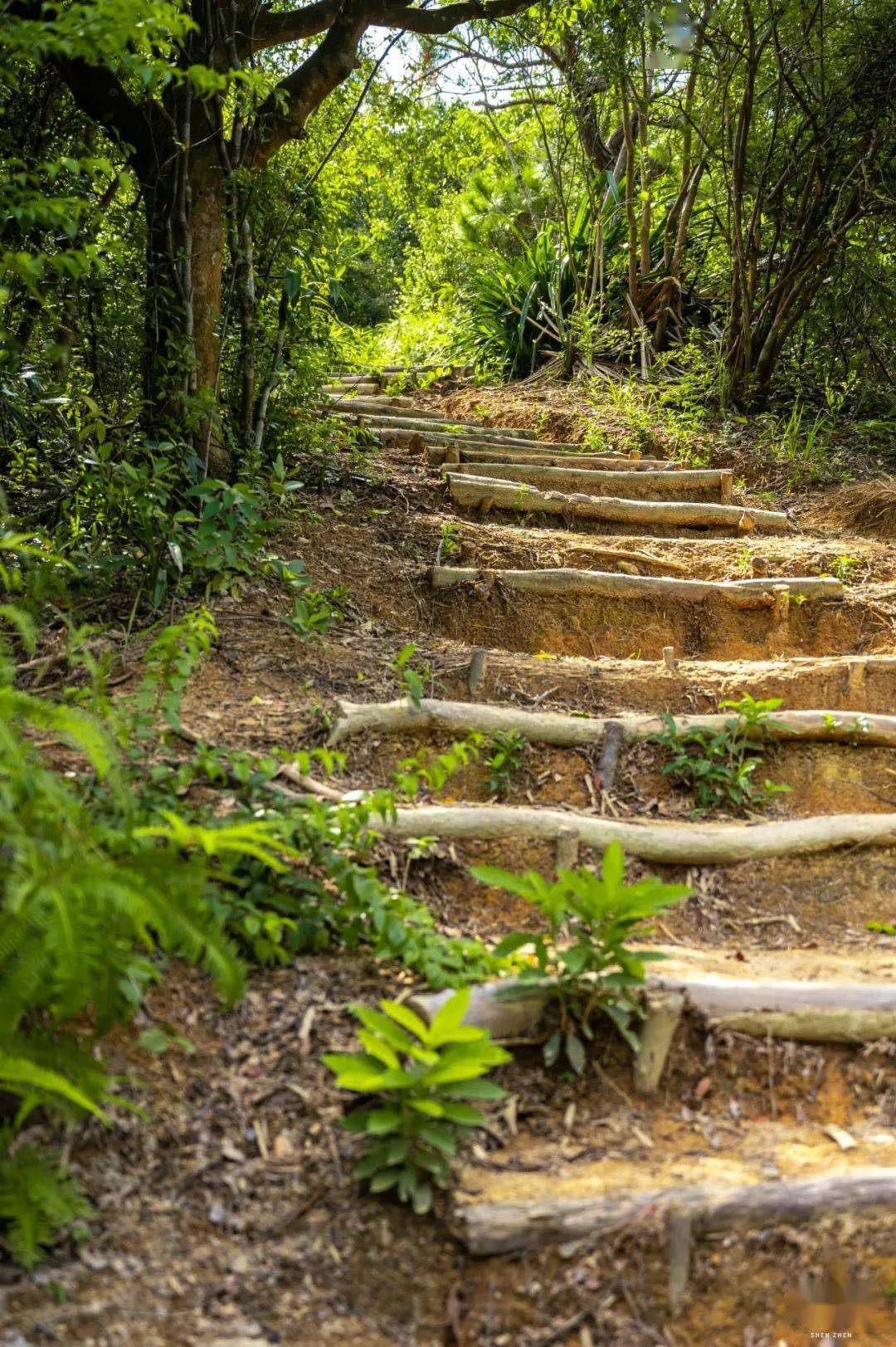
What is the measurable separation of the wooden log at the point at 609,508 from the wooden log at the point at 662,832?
8.26 feet

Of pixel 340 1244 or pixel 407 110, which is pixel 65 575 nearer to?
pixel 340 1244

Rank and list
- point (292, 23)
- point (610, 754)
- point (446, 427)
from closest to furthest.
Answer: point (610, 754), point (292, 23), point (446, 427)

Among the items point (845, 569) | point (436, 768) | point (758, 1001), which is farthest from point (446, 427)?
point (758, 1001)

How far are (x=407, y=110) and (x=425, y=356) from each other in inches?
158

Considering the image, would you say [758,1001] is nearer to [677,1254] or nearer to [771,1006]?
[771,1006]

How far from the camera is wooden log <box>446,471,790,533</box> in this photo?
17.0 ft

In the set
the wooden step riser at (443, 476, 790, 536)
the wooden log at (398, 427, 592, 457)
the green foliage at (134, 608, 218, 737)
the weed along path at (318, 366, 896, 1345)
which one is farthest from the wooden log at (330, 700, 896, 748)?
the wooden log at (398, 427, 592, 457)

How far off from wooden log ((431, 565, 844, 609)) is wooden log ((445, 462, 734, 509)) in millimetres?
1361

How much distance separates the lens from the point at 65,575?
11.0ft

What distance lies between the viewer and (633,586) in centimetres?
431

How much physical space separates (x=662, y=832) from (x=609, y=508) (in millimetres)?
2756

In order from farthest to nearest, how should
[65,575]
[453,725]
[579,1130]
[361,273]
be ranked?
1. [361,273]
2. [65,575]
3. [453,725]
4. [579,1130]

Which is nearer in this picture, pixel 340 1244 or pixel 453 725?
pixel 340 1244

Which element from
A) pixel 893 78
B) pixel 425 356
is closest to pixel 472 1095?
pixel 893 78
